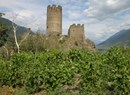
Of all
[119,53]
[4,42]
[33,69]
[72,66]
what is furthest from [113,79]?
[4,42]

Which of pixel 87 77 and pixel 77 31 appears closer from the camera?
pixel 87 77

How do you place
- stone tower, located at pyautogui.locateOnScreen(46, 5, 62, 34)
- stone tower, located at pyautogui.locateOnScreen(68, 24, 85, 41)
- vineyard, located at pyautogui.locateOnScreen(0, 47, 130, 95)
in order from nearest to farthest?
1. vineyard, located at pyautogui.locateOnScreen(0, 47, 130, 95)
2. stone tower, located at pyautogui.locateOnScreen(68, 24, 85, 41)
3. stone tower, located at pyautogui.locateOnScreen(46, 5, 62, 34)

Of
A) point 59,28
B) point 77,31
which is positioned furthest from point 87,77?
point 59,28

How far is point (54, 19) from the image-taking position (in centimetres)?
7588

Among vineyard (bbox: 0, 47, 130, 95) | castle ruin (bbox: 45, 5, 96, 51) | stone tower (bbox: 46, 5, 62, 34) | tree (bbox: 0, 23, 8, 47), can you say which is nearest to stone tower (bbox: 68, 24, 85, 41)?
castle ruin (bbox: 45, 5, 96, 51)

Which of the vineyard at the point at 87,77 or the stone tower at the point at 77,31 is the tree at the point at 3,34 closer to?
the stone tower at the point at 77,31

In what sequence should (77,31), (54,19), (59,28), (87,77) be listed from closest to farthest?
(87,77) → (77,31) → (54,19) → (59,28)

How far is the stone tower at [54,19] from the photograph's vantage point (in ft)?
246

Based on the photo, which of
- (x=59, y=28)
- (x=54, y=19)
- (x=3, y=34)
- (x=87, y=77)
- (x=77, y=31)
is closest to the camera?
(x=87, y=77)

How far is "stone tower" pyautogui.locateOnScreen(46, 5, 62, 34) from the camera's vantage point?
75.1 m

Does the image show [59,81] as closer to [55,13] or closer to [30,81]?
[30,81]

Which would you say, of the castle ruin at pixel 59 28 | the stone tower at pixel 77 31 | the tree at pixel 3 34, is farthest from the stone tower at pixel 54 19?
the tree at pixel 3 34

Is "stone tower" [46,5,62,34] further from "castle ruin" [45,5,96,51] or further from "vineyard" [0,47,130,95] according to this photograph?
"vineyard" [0,47,130,95]

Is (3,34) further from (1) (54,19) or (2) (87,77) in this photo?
(2) (87,77)
